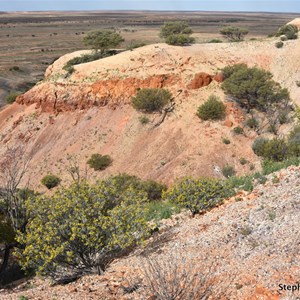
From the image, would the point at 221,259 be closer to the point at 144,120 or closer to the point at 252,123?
the point at 252,123

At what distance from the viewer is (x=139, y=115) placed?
32969 mm

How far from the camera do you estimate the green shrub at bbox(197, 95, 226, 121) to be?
30.8 m

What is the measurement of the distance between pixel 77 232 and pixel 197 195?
16.7 ft

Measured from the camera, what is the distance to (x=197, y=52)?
119 ft

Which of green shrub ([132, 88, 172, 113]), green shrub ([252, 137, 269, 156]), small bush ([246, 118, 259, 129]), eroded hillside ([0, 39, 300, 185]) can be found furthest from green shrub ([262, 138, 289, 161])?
green shrub ([132, 88, 172, 113])

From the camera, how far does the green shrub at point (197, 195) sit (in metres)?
12.7

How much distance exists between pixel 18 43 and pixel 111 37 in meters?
82.5

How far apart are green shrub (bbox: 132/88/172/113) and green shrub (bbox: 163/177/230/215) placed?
19459 mm

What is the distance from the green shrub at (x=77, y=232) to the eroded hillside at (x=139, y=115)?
1788 cm

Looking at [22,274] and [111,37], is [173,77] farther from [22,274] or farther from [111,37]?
[22,274]

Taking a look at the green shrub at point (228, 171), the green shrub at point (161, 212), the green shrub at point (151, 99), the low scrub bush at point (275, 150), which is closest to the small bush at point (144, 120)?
the green shrub at point (151, 99)

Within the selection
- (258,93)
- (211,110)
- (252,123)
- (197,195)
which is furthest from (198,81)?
(197,195)

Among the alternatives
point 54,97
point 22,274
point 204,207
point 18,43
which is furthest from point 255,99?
point 18,43

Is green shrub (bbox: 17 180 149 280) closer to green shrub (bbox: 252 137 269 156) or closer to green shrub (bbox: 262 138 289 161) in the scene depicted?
green shrub (bbox: 262 138 289 161)
